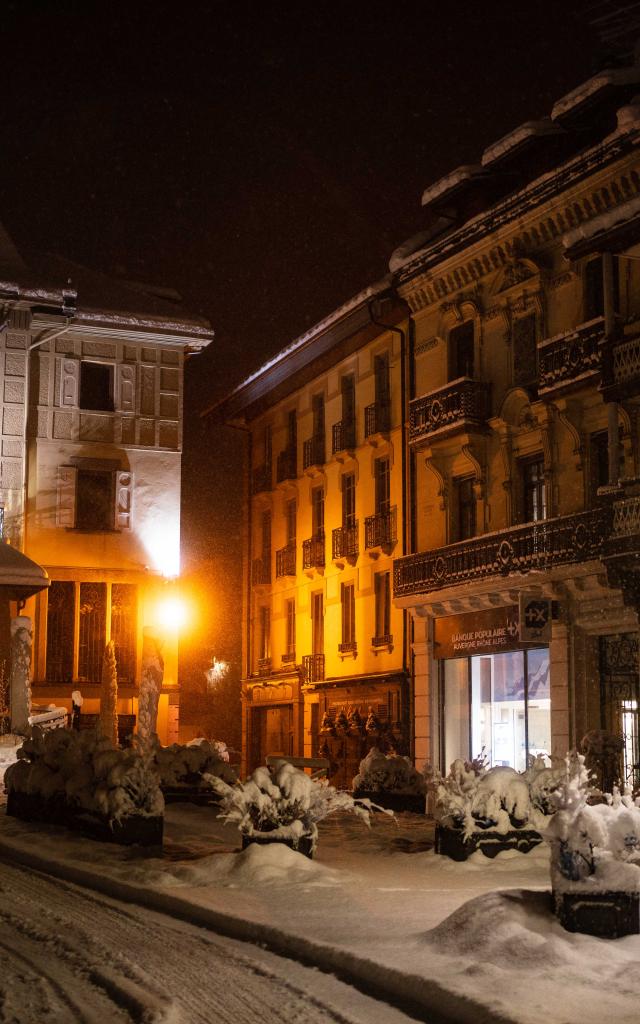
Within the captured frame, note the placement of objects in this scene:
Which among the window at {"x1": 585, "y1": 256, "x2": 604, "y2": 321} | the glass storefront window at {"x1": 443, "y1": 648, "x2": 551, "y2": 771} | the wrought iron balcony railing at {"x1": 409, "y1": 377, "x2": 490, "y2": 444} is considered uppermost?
the window at {"x1": 585, "y1": 256, "x2": 604, "y2": 321}

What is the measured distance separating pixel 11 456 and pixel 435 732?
14493mm

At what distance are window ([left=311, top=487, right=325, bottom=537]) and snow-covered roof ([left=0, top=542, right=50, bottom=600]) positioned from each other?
29.7ft

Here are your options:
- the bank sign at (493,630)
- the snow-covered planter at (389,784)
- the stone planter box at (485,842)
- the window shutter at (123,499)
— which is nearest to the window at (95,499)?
the window shutter at (123,499)

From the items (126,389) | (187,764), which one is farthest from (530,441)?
(126,389)

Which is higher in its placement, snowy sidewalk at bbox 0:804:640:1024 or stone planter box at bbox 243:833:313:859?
stone planter box at bbox 243:833:313:859

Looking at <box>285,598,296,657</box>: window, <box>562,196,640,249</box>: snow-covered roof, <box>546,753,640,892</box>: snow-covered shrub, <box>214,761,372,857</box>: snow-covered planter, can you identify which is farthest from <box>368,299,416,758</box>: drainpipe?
<box>546,753,640,892</box>: snow-covered shrub

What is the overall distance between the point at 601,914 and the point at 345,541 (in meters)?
27.6

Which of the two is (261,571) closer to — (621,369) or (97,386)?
(97,386)

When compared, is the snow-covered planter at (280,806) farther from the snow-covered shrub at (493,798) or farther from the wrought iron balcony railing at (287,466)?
the wrought iron balcony railing at (287,466)

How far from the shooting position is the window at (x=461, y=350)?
31.4 m

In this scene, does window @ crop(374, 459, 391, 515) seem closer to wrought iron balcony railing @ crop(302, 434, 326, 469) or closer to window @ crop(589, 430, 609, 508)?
wrought iron balcony railing @ crop(302, 434, 326, 469)

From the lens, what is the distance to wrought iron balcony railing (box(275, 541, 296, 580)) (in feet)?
136

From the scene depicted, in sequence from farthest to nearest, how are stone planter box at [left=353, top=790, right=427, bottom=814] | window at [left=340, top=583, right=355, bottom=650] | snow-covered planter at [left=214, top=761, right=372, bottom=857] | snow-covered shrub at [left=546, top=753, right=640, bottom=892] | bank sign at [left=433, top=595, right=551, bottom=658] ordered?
window at [left=340, top=583, right=355, bottom=650] → bank sign at [left=433, top=595, right=551, bottom=658] → stone planter box at [left=353, top=790, right=427, bottom=814] → snow-covered planter at [left=214, top=761, right=372, bottom=857] → snow-covered shrub at [left=546, top=753, right=640, bottom=892]

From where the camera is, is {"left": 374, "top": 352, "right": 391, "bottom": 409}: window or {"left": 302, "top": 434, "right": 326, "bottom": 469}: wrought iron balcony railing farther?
{"left": 302, "top": 434, "right": 326, "bottom": 469}: wrought iron balcony railing
